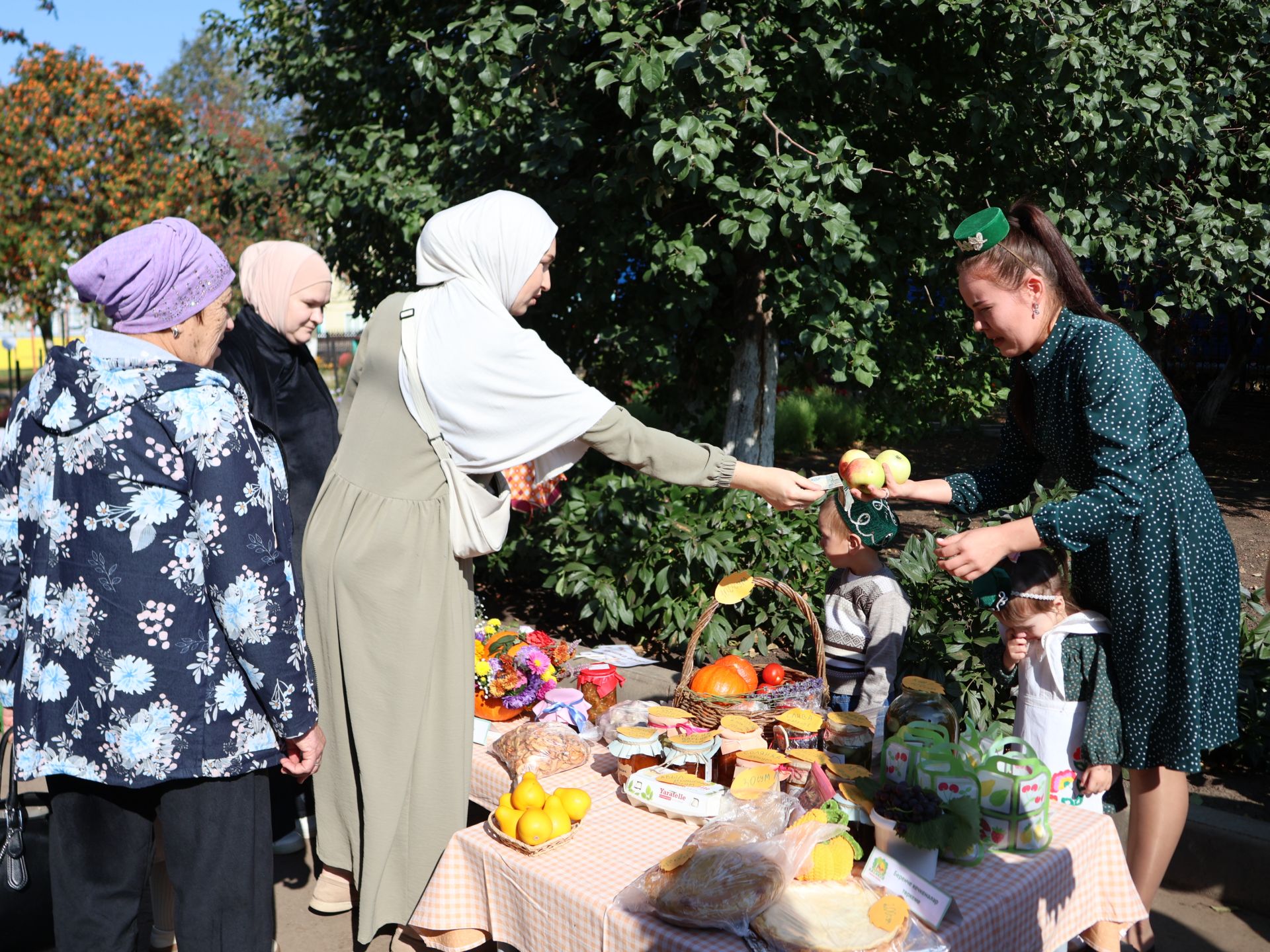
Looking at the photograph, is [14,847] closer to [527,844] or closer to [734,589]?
[527,844]

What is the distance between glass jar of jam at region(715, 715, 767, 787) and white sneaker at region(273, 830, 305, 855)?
1724 millimetres

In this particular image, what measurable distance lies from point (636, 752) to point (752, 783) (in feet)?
1.10

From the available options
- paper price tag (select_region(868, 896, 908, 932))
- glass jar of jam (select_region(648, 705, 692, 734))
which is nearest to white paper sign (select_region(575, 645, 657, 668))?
glass jar of jam (select_region(648, 705, 692, 734))

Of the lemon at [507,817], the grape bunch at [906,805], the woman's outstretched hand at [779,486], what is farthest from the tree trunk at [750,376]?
the grape bunch at [906,805]

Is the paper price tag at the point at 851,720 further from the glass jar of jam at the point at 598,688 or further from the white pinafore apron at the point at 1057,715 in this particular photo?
the glass jar of jam at the point at 598,688

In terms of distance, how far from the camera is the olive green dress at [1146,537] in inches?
92.4

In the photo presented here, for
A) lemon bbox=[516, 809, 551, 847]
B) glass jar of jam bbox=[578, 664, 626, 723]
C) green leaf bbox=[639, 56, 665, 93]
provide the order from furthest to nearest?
green leaf bbox=[639, 56, 665, 93] < glass jar of jam bbox=[578, 664, 626, 723] < lemon bbox=[516, 809, 551, 847]

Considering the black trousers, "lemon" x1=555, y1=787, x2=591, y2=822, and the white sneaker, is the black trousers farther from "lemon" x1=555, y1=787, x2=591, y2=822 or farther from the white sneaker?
the white sneaker

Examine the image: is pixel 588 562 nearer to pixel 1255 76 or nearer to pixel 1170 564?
pixel 1170 564

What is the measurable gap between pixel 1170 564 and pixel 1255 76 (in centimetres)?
391

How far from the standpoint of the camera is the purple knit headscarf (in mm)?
1980

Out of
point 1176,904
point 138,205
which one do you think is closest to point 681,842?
point 1176,904

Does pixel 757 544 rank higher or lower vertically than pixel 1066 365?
lower

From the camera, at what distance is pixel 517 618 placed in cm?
575
